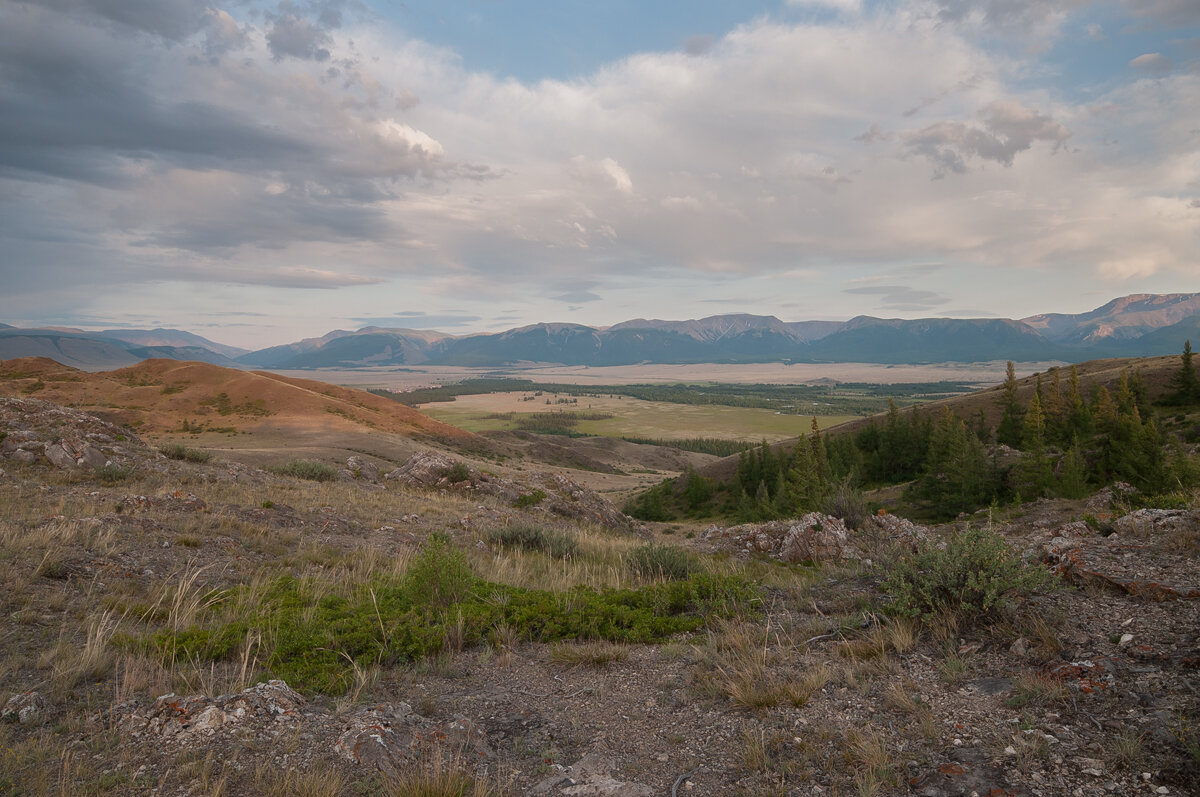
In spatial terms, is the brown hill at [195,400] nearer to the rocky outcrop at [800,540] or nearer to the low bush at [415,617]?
the rocky outcrop at [800,540]

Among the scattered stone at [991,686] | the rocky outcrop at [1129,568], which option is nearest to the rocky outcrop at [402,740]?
the scattered stone at [991,686]

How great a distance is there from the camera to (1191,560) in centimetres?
598

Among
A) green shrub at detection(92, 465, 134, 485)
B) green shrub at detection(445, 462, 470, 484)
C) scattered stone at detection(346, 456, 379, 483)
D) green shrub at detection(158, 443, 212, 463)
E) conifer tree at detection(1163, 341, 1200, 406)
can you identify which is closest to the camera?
green shrub at detection(92, 465, 134, 485)

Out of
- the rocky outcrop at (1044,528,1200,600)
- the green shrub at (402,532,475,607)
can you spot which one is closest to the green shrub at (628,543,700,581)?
the green shrub at (402,532,475,607)

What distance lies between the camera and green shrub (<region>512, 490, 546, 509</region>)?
20.6 m

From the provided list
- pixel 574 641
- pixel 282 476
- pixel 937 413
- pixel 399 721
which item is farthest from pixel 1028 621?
pixel 937 413

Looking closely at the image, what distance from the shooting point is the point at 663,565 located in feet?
32.0

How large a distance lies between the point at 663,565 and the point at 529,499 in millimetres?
12048

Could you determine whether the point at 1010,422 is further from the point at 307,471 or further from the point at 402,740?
the point at 402,740

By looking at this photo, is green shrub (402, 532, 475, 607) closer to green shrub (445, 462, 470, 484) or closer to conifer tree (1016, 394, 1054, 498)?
green shrub (445, 462, 470, 484)

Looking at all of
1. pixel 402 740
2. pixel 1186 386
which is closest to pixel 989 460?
pixel 1186 386

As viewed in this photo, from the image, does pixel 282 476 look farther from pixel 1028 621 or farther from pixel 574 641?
pixel 1028 621

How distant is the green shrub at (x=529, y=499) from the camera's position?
20641 mm

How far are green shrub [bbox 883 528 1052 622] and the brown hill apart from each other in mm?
49193
